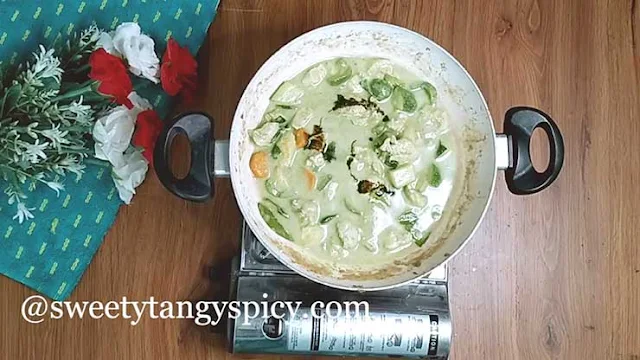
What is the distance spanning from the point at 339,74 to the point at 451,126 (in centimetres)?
13

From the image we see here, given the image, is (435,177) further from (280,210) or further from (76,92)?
(76,92)

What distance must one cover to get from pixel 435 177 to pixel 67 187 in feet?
1.38

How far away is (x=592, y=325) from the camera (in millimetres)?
933

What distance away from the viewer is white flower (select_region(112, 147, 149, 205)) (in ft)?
2.94

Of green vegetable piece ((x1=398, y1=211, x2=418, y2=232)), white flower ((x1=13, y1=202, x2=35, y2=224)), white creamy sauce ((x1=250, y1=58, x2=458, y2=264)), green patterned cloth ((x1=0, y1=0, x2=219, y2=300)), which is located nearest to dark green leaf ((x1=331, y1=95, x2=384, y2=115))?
white creamy sauce ((x1=250, y1=58, x2=458, y2=264))

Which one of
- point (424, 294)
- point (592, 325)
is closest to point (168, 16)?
point (424, 294)

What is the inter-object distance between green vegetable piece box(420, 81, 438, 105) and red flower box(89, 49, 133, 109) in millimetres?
322

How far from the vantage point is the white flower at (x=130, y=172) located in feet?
2.94

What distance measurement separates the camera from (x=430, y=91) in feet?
2.81

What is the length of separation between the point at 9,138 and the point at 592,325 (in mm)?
682

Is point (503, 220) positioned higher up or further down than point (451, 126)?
further down

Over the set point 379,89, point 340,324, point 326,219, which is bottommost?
point 340,324

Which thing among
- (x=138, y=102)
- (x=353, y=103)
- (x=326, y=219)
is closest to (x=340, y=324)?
(x=326, y=219)

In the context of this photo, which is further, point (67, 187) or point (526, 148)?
point (67, 187)
